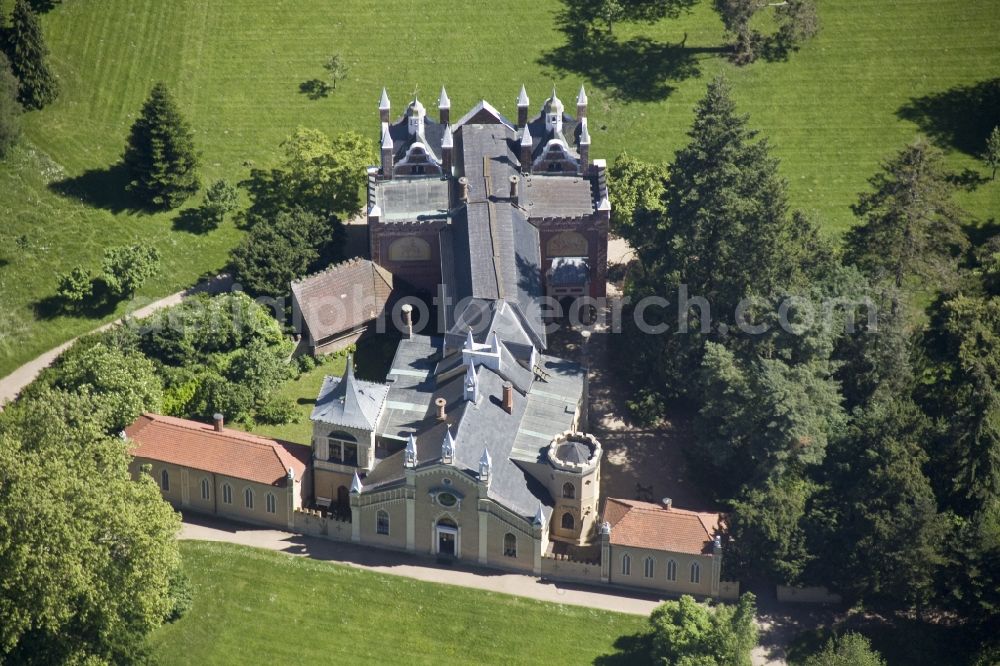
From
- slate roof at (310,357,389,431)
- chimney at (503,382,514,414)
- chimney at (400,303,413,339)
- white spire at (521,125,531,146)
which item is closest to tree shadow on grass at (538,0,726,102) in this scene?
white spire at (521,125,531,146)

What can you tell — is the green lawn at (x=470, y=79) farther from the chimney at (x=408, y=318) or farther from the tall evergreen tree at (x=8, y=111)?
the chimney at (x=408, y=318)

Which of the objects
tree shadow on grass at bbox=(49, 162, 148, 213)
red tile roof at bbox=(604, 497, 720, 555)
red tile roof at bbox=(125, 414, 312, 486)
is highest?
tree shadow on grass at bbox=(49, 162, 148, 213)

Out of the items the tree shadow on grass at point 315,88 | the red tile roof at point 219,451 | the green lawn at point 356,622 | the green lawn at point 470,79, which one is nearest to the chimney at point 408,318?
the red tile roof at point 219,451

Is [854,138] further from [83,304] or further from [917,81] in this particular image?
[83,304]

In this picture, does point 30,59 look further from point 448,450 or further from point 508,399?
point 448,450

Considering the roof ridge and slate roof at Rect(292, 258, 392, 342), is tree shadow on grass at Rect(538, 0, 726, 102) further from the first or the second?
slate roof at Rect(292, 258, 392, 342)

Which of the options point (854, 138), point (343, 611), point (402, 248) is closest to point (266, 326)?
point (402, 248)

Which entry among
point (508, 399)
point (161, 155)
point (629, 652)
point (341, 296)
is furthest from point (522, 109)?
point (629, 652)
